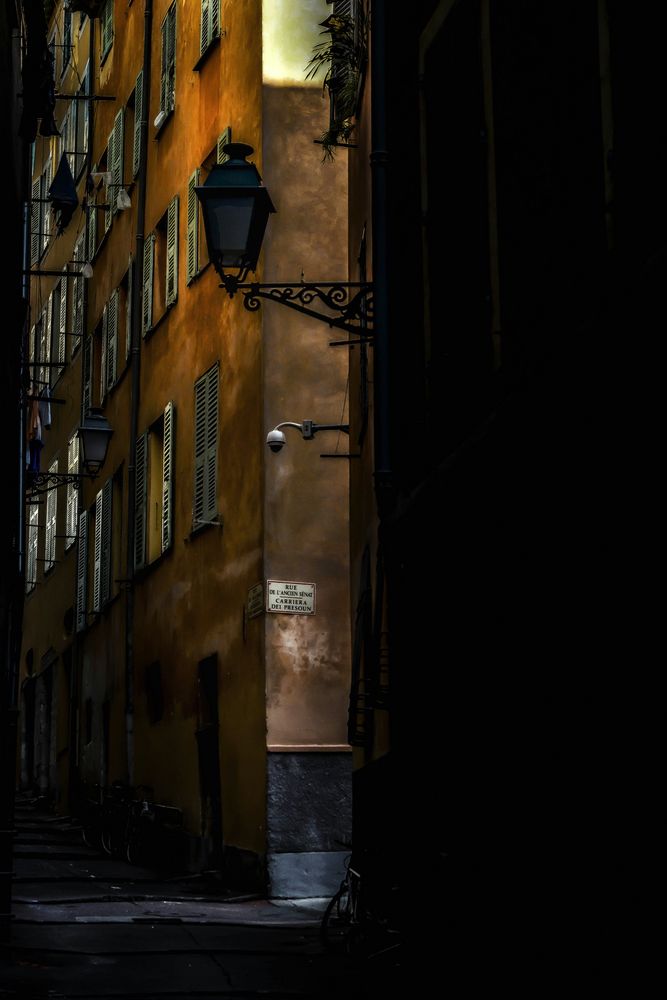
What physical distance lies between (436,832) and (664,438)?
3.92m

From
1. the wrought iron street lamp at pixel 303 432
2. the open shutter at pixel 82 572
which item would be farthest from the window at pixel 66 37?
the wrought iron street lamp at pixel 303 432

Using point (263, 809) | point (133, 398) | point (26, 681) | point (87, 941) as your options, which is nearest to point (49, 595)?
Result: point (26, 681)

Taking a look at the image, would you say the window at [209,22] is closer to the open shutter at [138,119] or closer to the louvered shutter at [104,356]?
the open shutter at [138,119]

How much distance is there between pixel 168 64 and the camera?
21812 millimetres

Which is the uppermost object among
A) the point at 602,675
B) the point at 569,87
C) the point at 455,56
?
the point at 455,56

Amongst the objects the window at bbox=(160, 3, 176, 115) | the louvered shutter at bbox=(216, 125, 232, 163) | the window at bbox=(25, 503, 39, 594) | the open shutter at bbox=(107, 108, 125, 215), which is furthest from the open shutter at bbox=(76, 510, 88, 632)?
the louvered shutter at bbox=(216, 125, 232, 163)

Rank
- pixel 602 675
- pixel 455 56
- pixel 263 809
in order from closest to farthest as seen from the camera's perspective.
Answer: pixel 602 675
pixel 455 56
pixel 263 809

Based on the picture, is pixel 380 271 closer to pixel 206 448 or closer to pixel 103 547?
pixel 206 448

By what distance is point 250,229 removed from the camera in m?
9.54

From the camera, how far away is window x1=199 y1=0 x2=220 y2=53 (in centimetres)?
1945

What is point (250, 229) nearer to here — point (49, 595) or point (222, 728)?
point (222, 728)

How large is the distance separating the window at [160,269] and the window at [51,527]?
8.22m

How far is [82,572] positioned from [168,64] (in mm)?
8210

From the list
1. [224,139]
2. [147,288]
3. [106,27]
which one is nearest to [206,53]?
[224,139]
